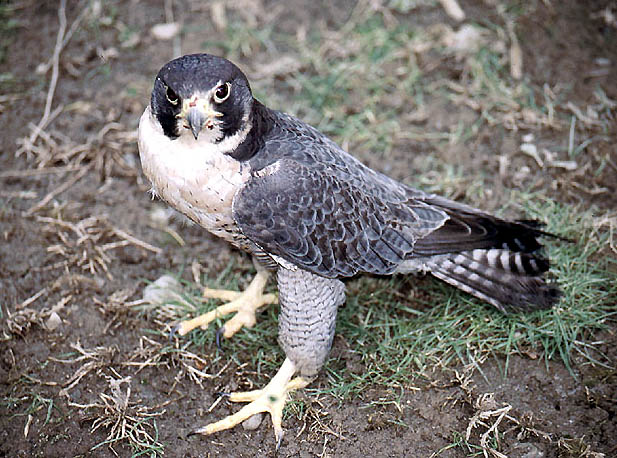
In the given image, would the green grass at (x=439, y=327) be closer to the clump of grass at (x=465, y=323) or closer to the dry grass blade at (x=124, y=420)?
the clump of grass at (x=465, y=323)

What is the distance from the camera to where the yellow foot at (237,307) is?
439 cm

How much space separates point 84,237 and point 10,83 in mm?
2078

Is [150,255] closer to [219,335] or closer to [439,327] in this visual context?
[219,335]

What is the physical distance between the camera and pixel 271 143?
12.2 ft

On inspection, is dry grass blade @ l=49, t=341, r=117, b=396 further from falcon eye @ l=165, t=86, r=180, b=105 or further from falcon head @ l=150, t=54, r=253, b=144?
falcon eye @ l=165, t=86, r=180, b=105

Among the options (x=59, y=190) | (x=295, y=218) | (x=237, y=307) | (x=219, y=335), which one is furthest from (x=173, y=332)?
(x=59, y=190)

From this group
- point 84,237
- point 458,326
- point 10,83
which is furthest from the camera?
point 10,83

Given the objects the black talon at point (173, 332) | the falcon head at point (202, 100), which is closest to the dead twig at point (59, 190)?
the black talon at point (173, 332)

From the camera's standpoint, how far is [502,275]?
4.25 metres

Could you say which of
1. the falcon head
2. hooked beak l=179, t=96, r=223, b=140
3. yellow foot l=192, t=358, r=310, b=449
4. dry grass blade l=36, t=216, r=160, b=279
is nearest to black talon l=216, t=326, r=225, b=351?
yellow foot l=192, t=358, r=310, b=449

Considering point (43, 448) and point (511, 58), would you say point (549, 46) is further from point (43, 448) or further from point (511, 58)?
point (43, 448)

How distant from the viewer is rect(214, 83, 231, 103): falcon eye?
3355 mm

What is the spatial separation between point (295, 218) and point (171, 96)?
0.90 meters

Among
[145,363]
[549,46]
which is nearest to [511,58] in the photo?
[549,46]
